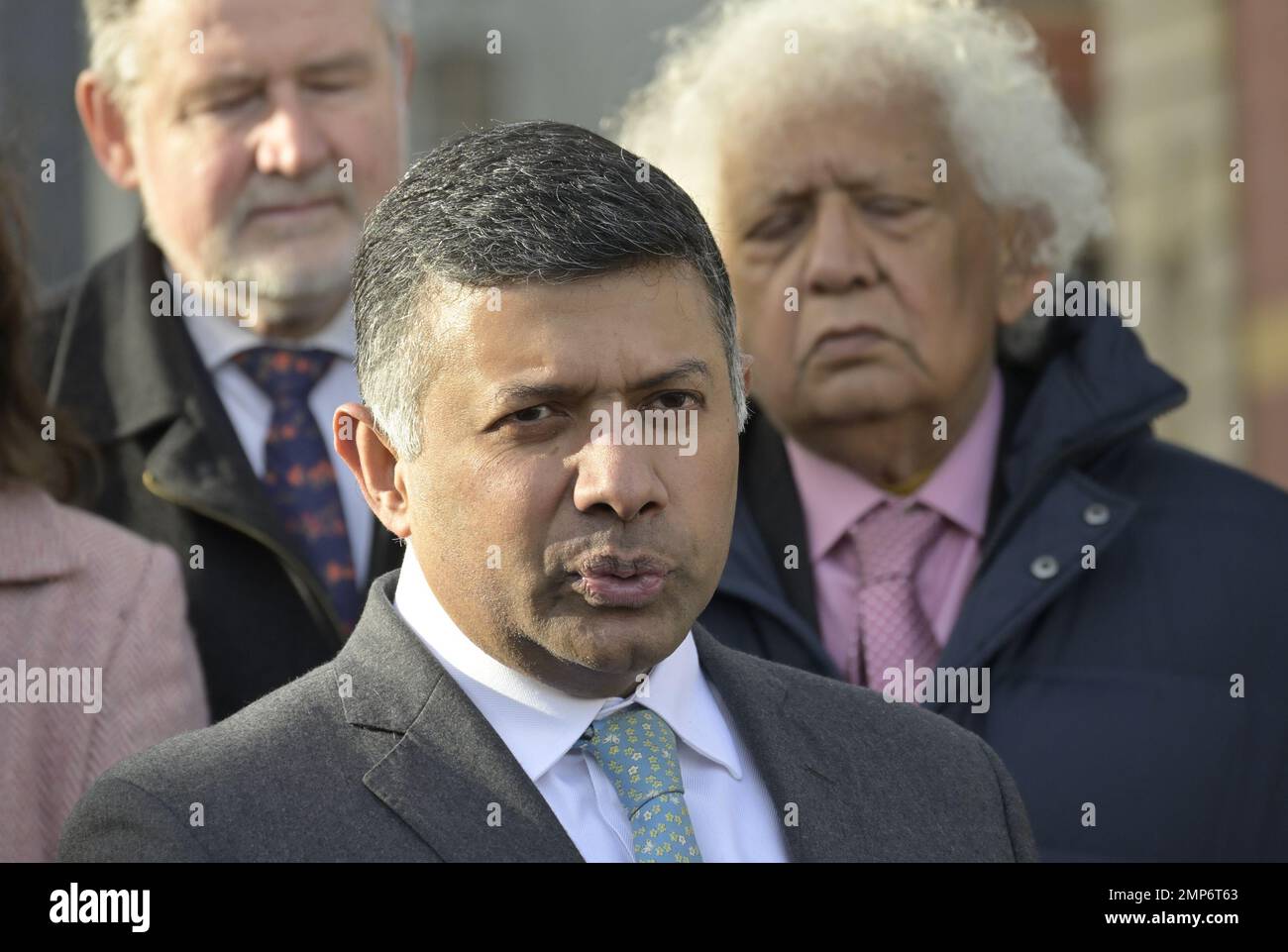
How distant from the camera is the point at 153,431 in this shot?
12.4 feet

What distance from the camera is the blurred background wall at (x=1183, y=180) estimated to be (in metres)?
9.09

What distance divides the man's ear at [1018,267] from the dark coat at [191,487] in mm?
1253

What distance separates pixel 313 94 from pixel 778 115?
84 cm

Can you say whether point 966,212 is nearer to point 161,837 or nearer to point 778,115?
point 778,115

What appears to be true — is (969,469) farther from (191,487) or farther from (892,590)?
(191,487)

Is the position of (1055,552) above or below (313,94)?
below

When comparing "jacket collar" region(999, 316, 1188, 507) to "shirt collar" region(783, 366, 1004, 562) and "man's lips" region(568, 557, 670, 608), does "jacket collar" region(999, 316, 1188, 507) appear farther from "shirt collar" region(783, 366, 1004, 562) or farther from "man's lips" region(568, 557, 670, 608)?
"man's lips" region(568, 557, 670, 608)

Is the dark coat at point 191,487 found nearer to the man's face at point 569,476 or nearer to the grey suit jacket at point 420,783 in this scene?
the grey suit jacket at point 420,783

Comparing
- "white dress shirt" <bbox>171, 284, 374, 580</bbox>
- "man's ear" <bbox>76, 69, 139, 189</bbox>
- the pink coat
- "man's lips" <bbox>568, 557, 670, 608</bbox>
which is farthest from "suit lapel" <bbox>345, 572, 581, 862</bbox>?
"man's ear" <bbox>76, 69, 139, 189</bbox>

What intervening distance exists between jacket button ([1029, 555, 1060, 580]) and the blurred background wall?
17.0ft

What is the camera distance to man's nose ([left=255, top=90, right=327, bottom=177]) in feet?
12.4

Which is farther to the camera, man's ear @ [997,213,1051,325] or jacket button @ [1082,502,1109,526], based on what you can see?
man's ear @ [997,213,1051,325]

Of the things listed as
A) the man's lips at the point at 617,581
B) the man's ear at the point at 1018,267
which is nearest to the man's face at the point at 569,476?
the man's lips at the point at 617,581
